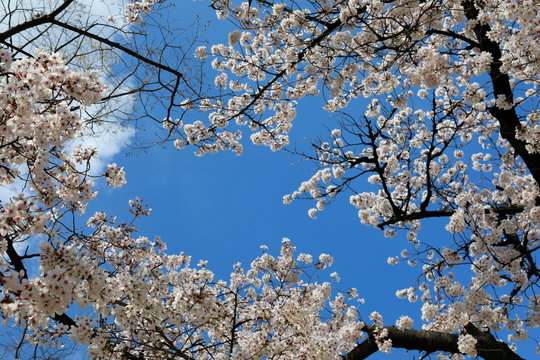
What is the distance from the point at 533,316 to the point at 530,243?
190cm

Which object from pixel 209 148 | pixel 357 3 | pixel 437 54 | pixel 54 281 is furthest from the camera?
pixel 209 148

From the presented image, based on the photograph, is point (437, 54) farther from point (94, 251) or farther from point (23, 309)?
point (23, 309)

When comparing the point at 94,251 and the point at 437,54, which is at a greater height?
the point at 437,54

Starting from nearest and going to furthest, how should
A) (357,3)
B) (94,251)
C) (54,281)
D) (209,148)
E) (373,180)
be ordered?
1. (54,281)
2. (94,251)
3. (357,3)
4. (209,148)
5. (373,180)

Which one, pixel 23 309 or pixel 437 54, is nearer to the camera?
pixel 23 309

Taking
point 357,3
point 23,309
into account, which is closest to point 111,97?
point 23,309

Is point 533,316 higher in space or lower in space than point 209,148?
lower

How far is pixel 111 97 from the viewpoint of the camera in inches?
215

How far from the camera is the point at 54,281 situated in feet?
10.6

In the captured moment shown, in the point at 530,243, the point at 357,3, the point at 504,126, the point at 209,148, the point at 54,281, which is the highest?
the point at 209,148

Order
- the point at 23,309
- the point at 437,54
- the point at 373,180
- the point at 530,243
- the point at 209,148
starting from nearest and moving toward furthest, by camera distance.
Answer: the point at 23,309
the point at 437,54
the point at 530,243
the point at 209,148
the point at 373,180

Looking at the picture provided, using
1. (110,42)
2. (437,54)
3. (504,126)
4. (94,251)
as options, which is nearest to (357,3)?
(437,54)

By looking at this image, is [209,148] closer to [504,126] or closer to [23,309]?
[504,126]

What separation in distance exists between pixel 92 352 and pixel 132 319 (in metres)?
0.49
